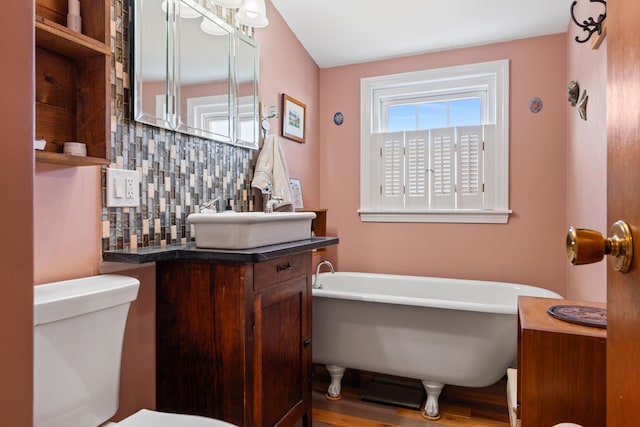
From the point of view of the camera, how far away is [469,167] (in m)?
2.98

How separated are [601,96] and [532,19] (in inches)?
45.5

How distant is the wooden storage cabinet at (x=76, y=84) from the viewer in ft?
4.24

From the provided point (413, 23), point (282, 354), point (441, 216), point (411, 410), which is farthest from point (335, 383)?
point (413, 23)

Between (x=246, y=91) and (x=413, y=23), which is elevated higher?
(x=413, y=23)

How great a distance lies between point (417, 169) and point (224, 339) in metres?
2.09

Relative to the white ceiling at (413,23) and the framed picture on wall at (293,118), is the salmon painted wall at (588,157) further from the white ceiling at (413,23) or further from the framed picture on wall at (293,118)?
the framed picture on wall at (293,118)

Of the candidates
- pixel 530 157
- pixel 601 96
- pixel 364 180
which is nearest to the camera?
pixel 601 96

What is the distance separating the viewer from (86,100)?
1.39 meters

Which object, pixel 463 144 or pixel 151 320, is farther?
pixel 463 144

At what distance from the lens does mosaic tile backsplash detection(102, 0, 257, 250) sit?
1580 millimetres

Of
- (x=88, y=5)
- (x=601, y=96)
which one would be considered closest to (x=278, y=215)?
(x=88, y=5)

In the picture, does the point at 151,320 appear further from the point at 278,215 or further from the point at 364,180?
the point at 364,180

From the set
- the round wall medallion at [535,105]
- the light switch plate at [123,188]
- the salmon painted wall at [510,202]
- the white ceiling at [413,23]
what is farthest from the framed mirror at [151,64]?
the round wall medallion at [535,105]

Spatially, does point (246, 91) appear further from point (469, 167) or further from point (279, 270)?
point (469, 167)
